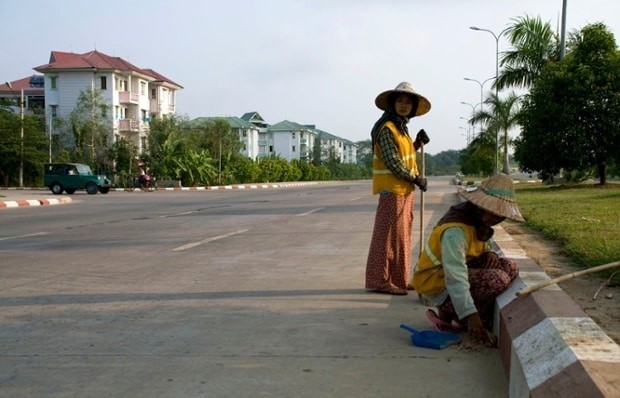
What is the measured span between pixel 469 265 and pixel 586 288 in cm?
89

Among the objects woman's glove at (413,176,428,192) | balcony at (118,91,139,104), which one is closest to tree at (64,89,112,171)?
balcony at (118,91,139,104)

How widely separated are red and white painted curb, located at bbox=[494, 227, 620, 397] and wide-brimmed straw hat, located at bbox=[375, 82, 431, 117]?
1.94 meters

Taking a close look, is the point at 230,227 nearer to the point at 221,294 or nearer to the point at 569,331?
the point at 221,294

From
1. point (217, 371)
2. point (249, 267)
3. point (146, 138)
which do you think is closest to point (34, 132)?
point (146, 138)

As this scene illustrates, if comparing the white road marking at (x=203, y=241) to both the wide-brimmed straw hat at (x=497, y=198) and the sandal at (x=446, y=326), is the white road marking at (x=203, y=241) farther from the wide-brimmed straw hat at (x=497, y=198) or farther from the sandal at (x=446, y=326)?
the wide-brimmed straw hat at (x=497, y=198)

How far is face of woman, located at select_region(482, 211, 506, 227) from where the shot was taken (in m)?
4.02

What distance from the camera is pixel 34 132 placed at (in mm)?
37625

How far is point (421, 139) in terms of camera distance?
5797mm

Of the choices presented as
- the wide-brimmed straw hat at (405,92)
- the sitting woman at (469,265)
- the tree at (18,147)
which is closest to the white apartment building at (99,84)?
the tree at (18,147)

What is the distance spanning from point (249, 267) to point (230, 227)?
4.71 m

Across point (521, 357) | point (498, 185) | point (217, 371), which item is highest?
point (498, 185)

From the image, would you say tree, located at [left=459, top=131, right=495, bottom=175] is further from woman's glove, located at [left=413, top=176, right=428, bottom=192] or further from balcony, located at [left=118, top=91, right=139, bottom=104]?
woman's glove, located at [left=413, top=176, right=428, bottom=192]

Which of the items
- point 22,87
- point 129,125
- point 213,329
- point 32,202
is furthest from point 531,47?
point 22,87

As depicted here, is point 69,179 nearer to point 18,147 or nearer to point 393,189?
point 18,147
